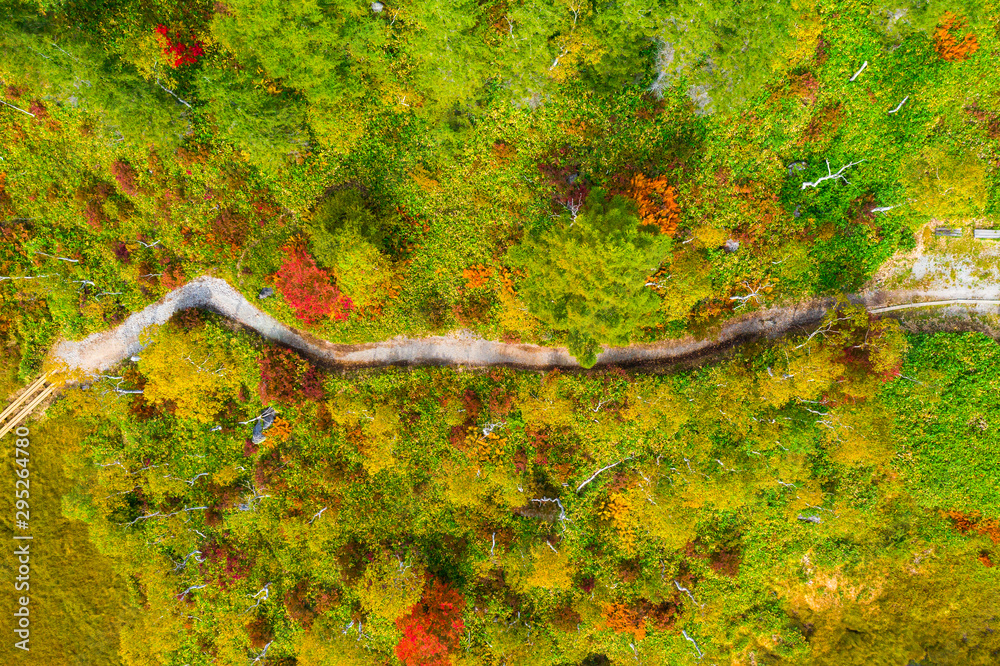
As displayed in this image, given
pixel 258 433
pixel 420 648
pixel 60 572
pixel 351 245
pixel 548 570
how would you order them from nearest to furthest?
1. pixel 351 245
2. pixel 420 648
3. pixel 548 570
4. pixel 258 433
5. pixel 60 572

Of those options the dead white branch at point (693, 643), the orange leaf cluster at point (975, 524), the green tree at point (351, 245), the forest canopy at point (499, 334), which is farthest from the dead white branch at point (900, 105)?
the dead white branch at point (693, 643)

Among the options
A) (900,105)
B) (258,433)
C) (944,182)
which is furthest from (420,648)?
(900,105)

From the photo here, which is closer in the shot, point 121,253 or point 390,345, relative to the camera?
point 121,253

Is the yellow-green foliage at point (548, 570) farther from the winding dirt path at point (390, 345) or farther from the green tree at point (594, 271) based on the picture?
the green tree at point (594, 271)

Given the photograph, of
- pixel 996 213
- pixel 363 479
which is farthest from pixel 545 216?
pixel 996 213

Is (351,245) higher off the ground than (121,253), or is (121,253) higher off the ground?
(351,245)

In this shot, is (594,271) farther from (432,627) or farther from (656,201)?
(432,627)
